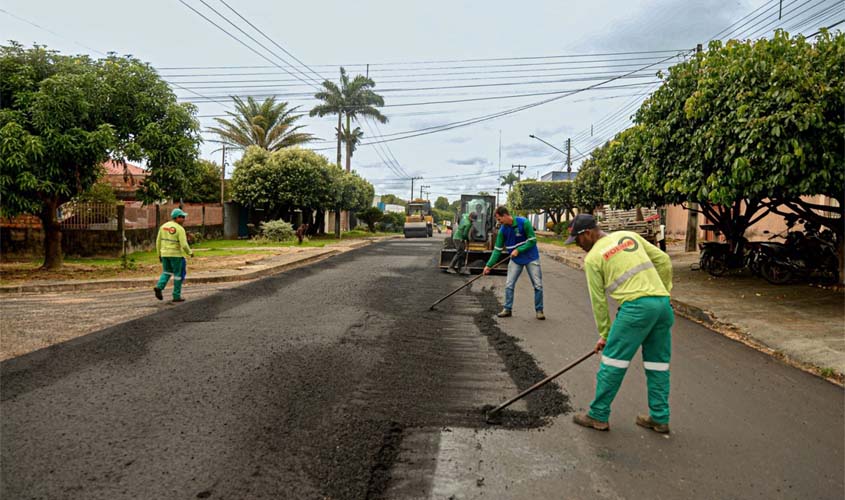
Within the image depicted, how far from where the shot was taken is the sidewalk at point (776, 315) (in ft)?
20.0

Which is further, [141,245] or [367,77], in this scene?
→ [367,77]

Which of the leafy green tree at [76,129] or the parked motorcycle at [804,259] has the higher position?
the leafy green tree at [76,129]

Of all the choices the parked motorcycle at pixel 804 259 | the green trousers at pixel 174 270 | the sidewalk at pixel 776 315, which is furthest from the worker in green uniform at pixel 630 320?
the parked motorcycle at pixel 804 259

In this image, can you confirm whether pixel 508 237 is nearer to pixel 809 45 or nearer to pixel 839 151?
pixel 839 151

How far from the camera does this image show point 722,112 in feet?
30.7

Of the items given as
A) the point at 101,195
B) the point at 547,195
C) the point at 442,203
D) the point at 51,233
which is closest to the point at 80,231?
the point at 101,195

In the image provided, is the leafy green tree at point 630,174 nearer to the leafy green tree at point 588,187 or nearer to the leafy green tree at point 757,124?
the leafy green tree at point 757,124

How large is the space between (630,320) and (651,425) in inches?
31.2

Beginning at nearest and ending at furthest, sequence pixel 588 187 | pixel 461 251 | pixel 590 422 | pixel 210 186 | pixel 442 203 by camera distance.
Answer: pixel 590 422 → pixel 461 251 → pixel 588 187 → pixel 210 186 → pixel 442 203

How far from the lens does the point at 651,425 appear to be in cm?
389

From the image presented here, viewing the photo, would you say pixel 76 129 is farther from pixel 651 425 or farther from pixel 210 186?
pixel 210 186

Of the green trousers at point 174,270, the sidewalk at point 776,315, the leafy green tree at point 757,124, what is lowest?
the sidewalk at point 776,315

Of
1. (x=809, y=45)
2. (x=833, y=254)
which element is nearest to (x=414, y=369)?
(x=809, y=45)

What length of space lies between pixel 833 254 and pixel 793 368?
240 inches
